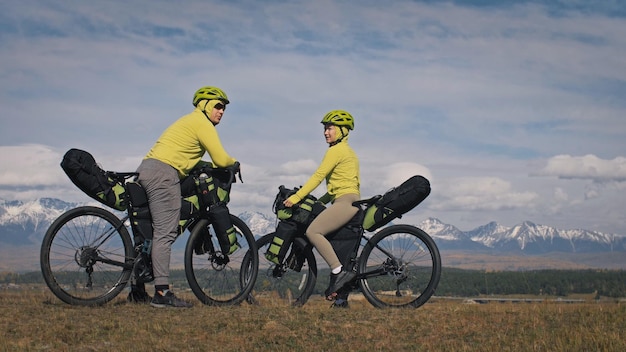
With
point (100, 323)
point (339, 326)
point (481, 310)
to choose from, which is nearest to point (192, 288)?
point (100, 323)

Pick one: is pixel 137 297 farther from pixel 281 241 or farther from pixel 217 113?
pixel 217 113

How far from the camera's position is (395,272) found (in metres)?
11.1

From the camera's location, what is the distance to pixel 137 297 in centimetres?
1066

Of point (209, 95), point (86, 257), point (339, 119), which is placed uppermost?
point (209, 95)

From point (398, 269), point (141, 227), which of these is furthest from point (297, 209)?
point (141, 227)

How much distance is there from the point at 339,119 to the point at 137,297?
4703 millimetres

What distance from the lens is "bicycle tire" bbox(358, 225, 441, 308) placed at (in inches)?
434

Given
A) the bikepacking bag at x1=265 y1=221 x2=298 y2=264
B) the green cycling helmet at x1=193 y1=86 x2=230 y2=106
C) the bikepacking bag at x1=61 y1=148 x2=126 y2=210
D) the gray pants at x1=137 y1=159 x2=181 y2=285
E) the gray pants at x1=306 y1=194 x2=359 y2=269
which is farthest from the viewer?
the bikepacking bag at x1=265 y1=221 x2=298 y2=264

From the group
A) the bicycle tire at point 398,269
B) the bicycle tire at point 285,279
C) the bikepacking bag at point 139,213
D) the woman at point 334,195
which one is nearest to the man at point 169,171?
the bikepacking bag at point 139,213

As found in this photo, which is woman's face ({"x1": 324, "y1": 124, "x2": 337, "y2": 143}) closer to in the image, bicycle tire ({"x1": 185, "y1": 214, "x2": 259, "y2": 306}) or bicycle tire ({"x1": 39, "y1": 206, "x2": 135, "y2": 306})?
bicycle tire ({"x1": 185, "y1": 214, "x2": 259, "y2": 306})

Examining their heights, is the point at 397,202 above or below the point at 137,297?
above

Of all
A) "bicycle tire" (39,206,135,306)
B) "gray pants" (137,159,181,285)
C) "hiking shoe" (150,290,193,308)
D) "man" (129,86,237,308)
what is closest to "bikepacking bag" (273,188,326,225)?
"man" (129,86,237,308)

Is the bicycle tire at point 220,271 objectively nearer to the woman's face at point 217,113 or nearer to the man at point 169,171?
the man at point 169,171

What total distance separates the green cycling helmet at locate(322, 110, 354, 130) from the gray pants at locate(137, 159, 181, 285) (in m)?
3.06
